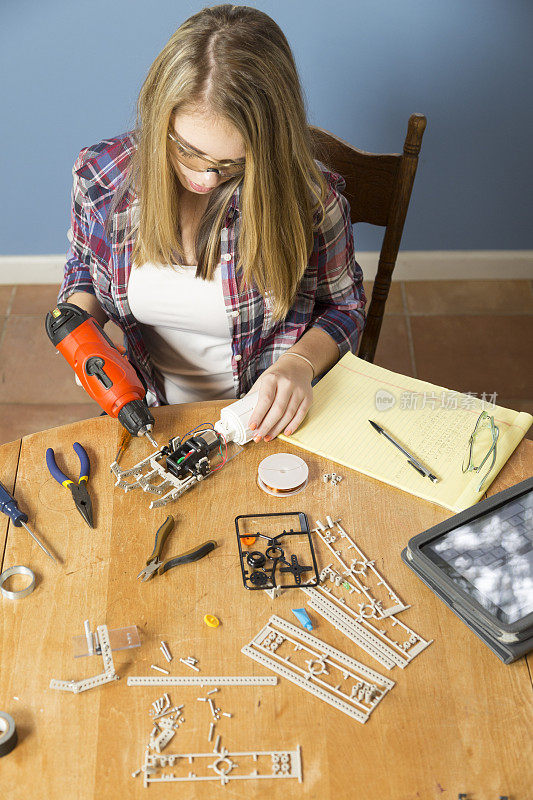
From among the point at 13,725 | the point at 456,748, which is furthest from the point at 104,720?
the point at 456,748

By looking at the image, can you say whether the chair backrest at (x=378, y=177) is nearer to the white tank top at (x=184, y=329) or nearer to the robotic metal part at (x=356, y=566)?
the white tank top at (x=184, y=329)

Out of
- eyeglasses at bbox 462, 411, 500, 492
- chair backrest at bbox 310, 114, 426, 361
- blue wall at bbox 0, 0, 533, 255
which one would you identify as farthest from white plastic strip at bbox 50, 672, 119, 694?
blue wall at bbox 0, 0, 533, 255

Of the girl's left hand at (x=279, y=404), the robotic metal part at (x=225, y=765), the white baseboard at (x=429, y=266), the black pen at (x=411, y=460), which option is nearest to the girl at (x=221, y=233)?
the girl's left hand at (x=279, y=404)

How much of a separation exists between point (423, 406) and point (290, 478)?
0.27m

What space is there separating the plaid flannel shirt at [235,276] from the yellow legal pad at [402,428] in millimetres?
168

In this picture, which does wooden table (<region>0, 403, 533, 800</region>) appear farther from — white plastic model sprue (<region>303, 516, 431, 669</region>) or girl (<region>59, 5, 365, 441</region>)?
girl (<region>59, 5, 365, 441</region>)

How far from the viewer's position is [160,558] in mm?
916

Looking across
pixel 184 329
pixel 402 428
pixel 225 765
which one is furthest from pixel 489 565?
pixel 184 329

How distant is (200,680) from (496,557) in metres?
0.39

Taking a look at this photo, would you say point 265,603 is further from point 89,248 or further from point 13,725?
point 89,248

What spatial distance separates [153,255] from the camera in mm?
1198

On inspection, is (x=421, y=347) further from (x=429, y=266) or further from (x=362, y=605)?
(x=362, y=605)

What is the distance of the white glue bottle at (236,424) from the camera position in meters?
1.05

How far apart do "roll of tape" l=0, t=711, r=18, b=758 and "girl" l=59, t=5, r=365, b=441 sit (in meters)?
0.50
